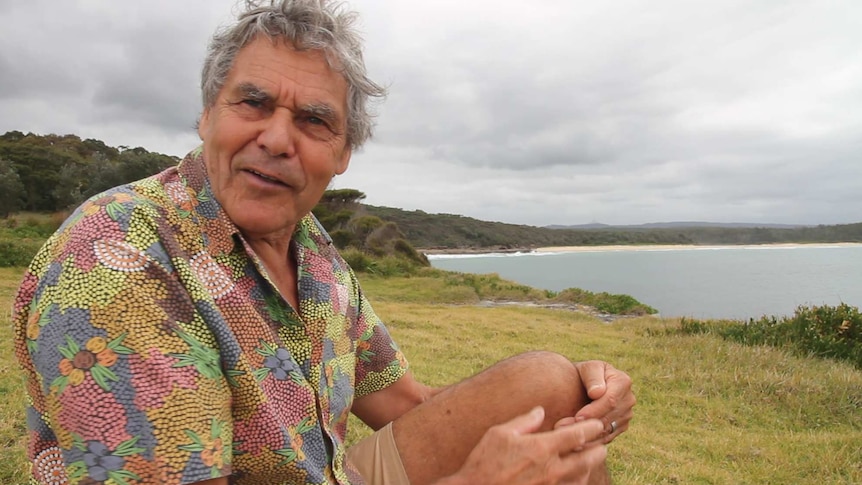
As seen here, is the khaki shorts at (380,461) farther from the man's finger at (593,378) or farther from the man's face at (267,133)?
the man's face at (267,133)

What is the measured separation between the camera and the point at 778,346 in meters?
6.59

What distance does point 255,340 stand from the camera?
1.13 meters

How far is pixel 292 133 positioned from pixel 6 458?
200 centimetres

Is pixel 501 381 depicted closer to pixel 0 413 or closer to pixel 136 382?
pixel 136 382

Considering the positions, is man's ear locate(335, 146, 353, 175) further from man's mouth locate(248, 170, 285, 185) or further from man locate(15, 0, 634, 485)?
man's mouth locate(248, 170, 285, 185)

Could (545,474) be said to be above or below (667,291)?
above

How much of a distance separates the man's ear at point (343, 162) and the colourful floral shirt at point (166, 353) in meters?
0.40

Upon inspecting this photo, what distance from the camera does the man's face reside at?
4.22 feet

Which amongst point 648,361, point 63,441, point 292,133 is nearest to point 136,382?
point 63,441

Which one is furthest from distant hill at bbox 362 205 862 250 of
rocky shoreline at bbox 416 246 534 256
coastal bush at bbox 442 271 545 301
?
coastal bush at bbox 442 271 545 301

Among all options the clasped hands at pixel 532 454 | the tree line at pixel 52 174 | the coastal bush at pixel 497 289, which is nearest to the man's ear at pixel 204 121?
the clasped hands at pixel 532 454

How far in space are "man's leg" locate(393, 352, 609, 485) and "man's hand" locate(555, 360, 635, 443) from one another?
0.05 meters

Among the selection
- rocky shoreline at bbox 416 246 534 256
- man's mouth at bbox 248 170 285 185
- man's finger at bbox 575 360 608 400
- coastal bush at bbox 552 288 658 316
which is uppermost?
man's mouth at bbox 248 170 285 185

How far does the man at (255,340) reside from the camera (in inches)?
34.3
